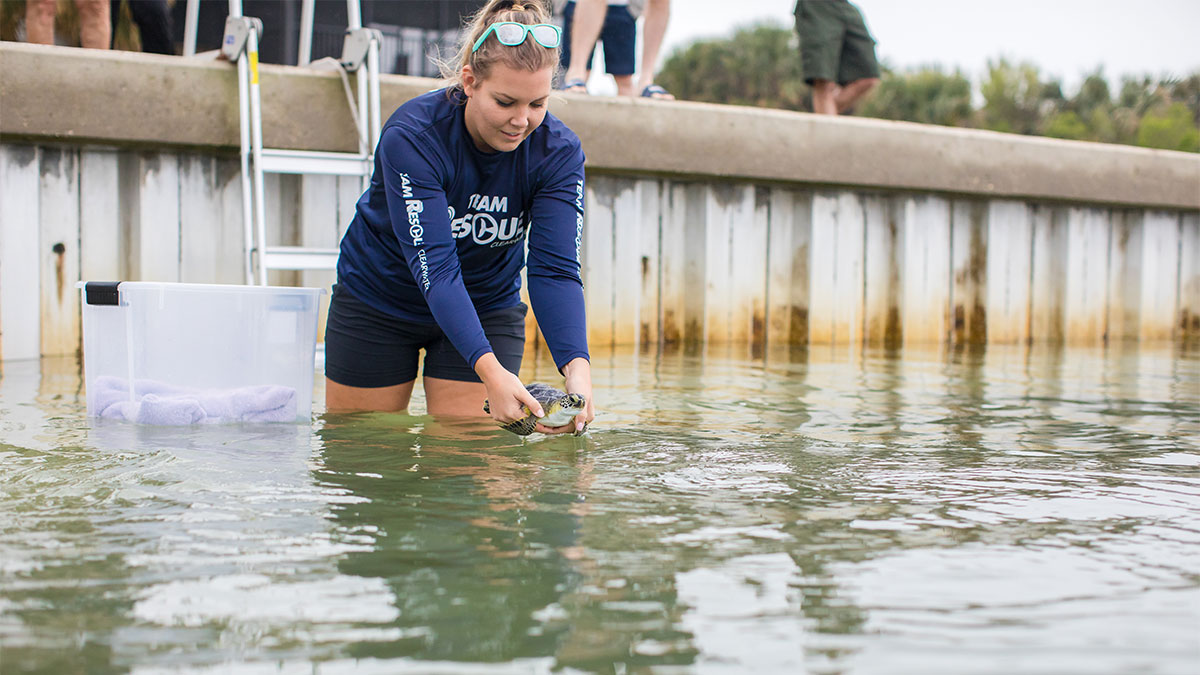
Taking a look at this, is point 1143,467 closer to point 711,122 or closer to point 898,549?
point 898,549

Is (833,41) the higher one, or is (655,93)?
(833,41)

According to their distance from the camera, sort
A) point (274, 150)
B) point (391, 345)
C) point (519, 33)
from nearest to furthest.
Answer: point (519, 33) → point (391, 345) → point (274, 150)

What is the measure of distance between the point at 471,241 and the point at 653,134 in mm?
3002

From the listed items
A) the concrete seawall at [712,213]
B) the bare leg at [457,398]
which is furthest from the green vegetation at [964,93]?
the bare leg at [457,398]

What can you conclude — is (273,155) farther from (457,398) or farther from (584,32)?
(457,398)

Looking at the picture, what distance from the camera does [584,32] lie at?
5992 millimetres

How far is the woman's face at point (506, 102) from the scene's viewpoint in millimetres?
2771

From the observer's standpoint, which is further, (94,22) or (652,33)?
(652,33)

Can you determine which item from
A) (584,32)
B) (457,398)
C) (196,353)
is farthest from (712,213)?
(196,353)

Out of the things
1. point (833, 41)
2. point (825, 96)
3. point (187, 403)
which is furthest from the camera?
point (825, 96)

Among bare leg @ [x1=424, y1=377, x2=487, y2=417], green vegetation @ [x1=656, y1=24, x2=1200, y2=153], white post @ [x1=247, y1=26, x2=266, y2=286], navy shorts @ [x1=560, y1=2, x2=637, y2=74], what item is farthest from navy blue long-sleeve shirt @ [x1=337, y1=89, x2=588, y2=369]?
green vegetation @ [x1=656, y1=24, x2=1200, y2=153]

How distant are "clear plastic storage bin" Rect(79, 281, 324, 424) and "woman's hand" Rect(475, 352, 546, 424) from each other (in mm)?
971

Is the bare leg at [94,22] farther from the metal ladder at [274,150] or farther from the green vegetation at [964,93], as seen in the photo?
the green vegetation at [964,93]

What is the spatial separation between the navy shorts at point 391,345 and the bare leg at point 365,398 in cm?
2
